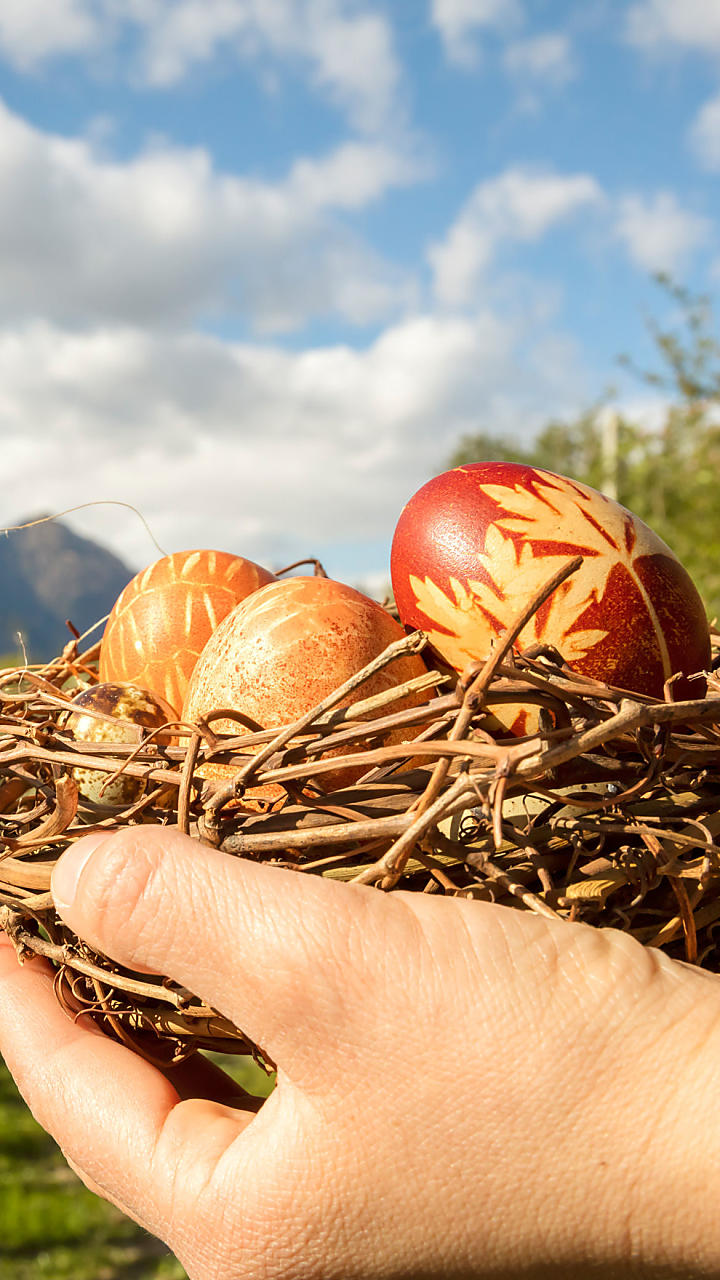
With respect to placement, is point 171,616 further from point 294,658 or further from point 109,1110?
point 109,1110

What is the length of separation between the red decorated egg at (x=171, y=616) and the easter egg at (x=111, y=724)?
8.3 inches

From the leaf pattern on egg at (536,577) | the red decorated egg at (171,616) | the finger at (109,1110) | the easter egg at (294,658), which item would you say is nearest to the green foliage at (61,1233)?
the finger at (109,1110)

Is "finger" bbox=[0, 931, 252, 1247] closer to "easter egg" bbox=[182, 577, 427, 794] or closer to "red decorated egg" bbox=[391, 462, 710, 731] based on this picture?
"easter egg" bbox=[182, 577, 427, 794]

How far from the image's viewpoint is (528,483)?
1582 mm

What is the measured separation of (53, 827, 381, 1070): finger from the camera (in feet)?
3.41

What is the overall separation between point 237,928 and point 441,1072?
0.27m

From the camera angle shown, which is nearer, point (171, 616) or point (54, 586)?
point (171, 616)

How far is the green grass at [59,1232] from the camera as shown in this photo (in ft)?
11.7

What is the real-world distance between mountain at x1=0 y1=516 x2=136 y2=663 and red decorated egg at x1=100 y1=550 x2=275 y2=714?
0.17 metres

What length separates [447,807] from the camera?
96 cm

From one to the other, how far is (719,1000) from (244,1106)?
2.53 ft

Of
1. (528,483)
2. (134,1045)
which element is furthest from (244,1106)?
(528,483)

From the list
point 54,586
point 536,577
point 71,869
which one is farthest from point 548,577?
point 54,586

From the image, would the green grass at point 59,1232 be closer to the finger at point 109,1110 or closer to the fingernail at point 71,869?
the finger at point 109,1110
